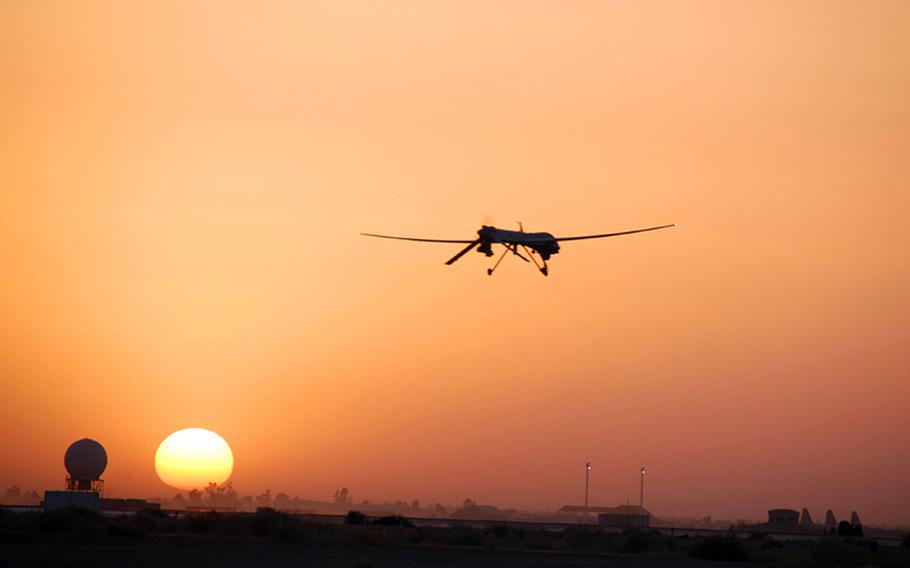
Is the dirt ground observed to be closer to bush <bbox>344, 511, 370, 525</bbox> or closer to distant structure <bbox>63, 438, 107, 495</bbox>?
bush <bbox>344, 511, 370, 525</bbox>

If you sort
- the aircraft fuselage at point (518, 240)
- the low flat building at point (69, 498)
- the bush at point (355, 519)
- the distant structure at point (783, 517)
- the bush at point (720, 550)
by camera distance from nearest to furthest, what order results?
1. the aircraft fuselage at point (518, 240)
2. the bush at point (720, 550)
3. the bush at point (355, 519)
4. the low flat building at point (69, 498)
5. the distant structure at point (783, 517)

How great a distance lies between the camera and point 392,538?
69.0 metres

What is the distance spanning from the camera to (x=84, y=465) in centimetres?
11125

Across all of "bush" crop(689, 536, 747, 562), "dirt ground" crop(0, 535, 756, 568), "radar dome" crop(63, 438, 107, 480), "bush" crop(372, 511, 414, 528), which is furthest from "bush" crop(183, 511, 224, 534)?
"radar dome" crop(63, 438, 107, 480)

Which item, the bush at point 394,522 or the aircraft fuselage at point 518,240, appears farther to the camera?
the bush at point 394,522

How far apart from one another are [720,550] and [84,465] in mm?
68756

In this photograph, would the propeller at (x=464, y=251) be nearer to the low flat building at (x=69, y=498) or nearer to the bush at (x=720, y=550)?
the bush at (x=720, y=550)

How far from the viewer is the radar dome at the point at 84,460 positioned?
364 feet

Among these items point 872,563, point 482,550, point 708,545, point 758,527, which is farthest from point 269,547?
point 758,527

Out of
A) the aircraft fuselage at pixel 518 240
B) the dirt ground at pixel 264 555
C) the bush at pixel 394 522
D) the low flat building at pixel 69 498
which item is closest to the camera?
the dirt ground at pixel 264 555

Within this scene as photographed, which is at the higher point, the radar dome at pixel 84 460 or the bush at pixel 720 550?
the radar dome at pixel 84 460

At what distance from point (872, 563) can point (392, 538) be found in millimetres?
27480

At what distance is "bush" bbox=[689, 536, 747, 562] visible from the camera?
65.7m

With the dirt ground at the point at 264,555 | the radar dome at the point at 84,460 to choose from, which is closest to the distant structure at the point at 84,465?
the radar dome at the point at 84,460
